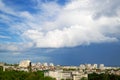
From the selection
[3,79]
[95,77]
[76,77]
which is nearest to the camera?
[3,79]

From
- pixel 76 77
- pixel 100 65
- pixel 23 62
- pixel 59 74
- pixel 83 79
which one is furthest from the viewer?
pixel 100 65

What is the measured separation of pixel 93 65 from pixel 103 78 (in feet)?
263

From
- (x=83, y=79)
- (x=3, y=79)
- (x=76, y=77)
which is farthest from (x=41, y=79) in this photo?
(x=76, y=77)

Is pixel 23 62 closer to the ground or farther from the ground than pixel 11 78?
farther from the ground

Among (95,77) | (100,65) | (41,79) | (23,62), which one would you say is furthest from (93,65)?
(41,79)

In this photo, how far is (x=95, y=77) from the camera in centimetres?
5747

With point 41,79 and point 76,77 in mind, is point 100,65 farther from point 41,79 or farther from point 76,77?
point 41,79

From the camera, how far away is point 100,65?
13050cm

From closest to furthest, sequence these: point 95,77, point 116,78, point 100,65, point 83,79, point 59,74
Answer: point 116,78 < point 95,77 < point 83,79 < point 59,74 < point 100,65

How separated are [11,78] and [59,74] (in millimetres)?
31691

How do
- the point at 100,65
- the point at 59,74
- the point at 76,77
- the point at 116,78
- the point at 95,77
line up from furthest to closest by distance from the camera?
the point at 100,65, the point at 59,74, the point at 76,77, the point at 95,77, the point at 116,78

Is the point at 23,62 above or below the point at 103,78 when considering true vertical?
above

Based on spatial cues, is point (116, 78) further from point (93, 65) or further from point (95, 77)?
point (93, 65)

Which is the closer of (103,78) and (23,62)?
(103,78)
